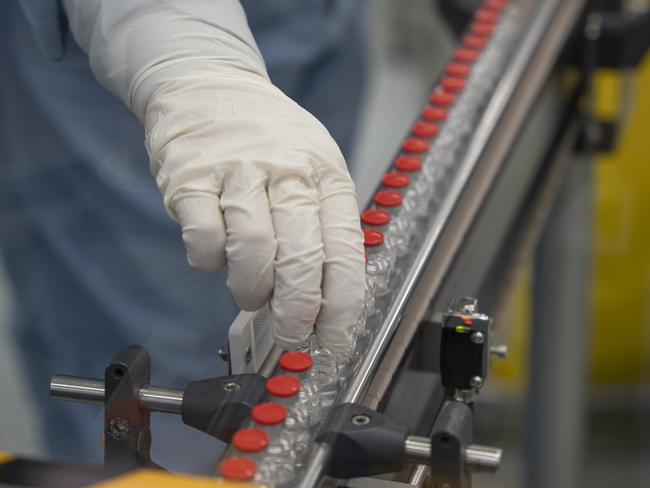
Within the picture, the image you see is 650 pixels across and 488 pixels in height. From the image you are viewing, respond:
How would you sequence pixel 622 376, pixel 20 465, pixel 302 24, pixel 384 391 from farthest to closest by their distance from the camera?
pixel 622 376 → pixel 302 24 → pixel 384 391 → pixel 20 465

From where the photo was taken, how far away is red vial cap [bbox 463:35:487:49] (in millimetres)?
1502

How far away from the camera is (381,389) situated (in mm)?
888

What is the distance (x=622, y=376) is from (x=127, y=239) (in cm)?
209

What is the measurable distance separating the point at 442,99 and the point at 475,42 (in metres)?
0.24

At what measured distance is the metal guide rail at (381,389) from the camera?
765 mm

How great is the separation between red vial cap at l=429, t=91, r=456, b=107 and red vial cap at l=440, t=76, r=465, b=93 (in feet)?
0.06

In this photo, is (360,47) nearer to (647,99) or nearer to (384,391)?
(647,99)

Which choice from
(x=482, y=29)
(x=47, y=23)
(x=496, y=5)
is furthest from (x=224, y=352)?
(x=496, y=5)

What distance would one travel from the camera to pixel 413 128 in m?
1.26

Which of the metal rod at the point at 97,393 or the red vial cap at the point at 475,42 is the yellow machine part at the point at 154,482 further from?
the red vial cap at the point at 475,42

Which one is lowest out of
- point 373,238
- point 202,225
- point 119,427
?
point 119,427

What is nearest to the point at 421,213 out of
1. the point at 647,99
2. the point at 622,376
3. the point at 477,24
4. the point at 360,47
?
the point at 477,24

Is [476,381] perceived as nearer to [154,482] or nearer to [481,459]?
[481,459]

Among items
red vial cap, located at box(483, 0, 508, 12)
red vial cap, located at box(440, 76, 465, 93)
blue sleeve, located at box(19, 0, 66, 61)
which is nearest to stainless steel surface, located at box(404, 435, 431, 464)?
blue sleeve, located at box(19, 0, 66, 61)
